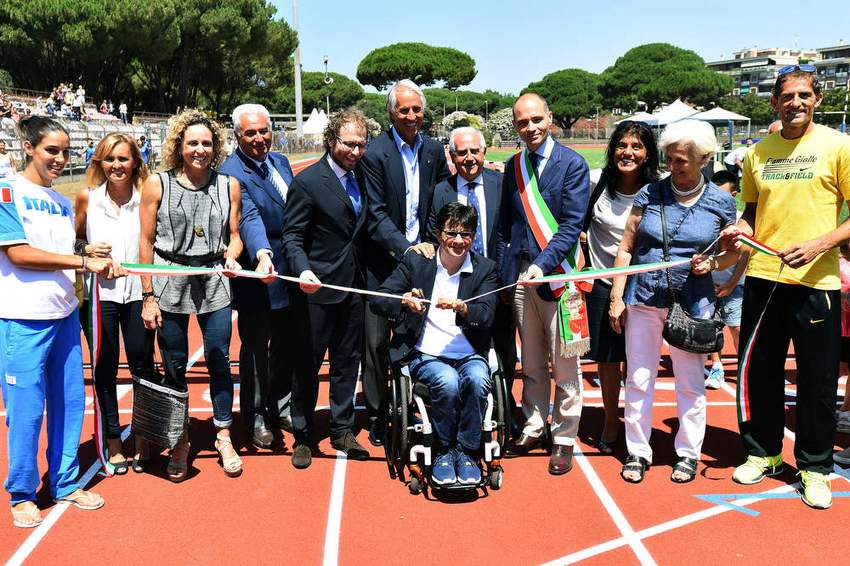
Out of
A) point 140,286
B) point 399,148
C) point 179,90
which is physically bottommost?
point 140,286

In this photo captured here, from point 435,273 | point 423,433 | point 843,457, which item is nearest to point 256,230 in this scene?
point 435,273

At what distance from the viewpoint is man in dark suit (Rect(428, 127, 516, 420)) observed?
439 centimetres

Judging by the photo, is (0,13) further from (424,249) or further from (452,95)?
(452,95)

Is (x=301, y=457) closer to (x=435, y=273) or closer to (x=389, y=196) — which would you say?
(x=435, y=273)

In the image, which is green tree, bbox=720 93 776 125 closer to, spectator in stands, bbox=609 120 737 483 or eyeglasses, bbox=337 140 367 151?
spectator in stands, bbox=609 120 737 483

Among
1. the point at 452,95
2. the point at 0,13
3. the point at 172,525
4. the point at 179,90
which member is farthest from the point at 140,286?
the point at 452,95

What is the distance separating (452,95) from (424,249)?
132 meters

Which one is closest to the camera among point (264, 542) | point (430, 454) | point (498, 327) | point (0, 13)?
point (264, 542)

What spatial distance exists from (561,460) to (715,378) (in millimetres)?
2431

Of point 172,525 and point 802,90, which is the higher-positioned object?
point 802,90

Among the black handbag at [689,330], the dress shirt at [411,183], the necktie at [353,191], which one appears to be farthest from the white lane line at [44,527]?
the black handbag at [689,330]

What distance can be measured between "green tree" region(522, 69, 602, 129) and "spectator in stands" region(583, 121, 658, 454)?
102955 mm

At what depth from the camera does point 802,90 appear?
3779mm

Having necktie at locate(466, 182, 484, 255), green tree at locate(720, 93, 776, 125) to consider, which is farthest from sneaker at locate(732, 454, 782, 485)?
green tree at locate(720, 93, 776, 125)
